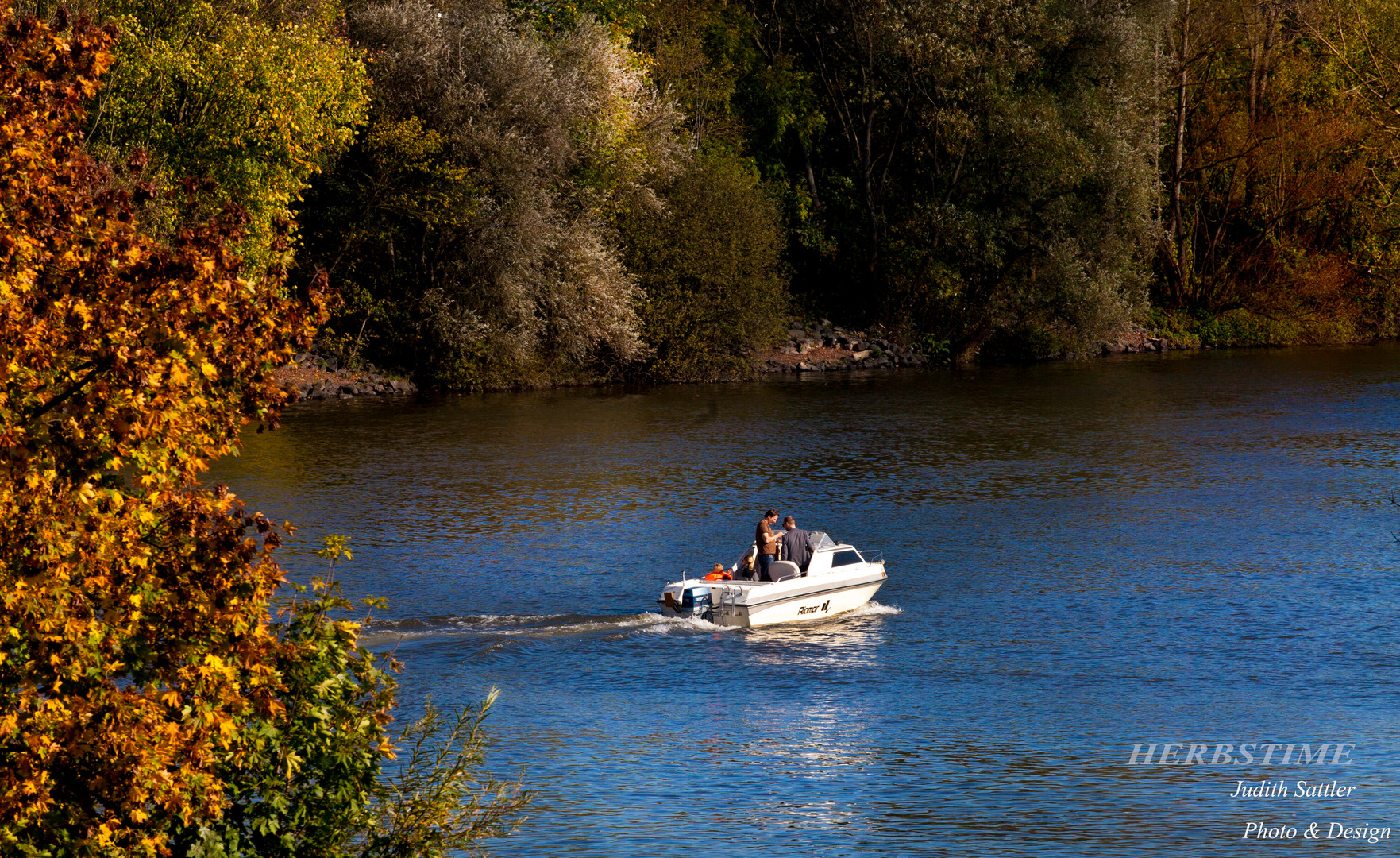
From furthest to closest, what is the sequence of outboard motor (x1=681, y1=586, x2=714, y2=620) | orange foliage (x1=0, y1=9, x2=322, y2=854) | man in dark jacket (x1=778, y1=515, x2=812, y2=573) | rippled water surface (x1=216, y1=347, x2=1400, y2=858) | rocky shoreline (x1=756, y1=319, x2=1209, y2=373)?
rocky shoreline (x1=756, y1=319, x2=1209, y2=373), man in dark jacket (x1=778, y1=515, x2=812, y2=573), outboard motor (x1=681, y1=586, x2=714, y2=620), rippled water surface (x1=216, y1=347, x2=1400, y2=858), orange foliage (x1=0, y1=9, x2=322, y2=854)

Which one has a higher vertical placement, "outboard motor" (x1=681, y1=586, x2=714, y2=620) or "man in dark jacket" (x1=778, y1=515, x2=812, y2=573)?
"man in dark jacket" (x1=778, y1=515, x2=812, y2=573)

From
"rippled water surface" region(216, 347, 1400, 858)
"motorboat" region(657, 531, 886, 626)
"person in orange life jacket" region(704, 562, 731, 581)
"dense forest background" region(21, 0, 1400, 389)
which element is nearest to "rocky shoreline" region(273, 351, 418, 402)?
"dense forest background" region(21, 0, 1400, 389)

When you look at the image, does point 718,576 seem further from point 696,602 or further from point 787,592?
point 787,592

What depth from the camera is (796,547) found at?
973 inches

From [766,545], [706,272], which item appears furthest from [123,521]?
[706,272]

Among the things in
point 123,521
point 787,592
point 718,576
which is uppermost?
point 123,521

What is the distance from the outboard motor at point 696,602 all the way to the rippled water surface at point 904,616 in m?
0.27

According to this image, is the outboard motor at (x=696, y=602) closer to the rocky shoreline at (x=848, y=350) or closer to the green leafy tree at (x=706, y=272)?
the green leafy tree at (x=706, y=272)

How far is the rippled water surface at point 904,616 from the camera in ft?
49.6

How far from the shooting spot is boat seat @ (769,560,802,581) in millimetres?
24078

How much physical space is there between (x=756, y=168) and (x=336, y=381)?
27258mm

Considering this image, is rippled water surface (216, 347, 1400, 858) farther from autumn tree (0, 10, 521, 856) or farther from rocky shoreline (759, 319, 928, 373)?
rocky shoreline (759, 319, 928, 373)

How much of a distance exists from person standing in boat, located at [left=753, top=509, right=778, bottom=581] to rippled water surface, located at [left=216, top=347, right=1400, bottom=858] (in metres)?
1.29

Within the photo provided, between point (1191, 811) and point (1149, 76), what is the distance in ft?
199
